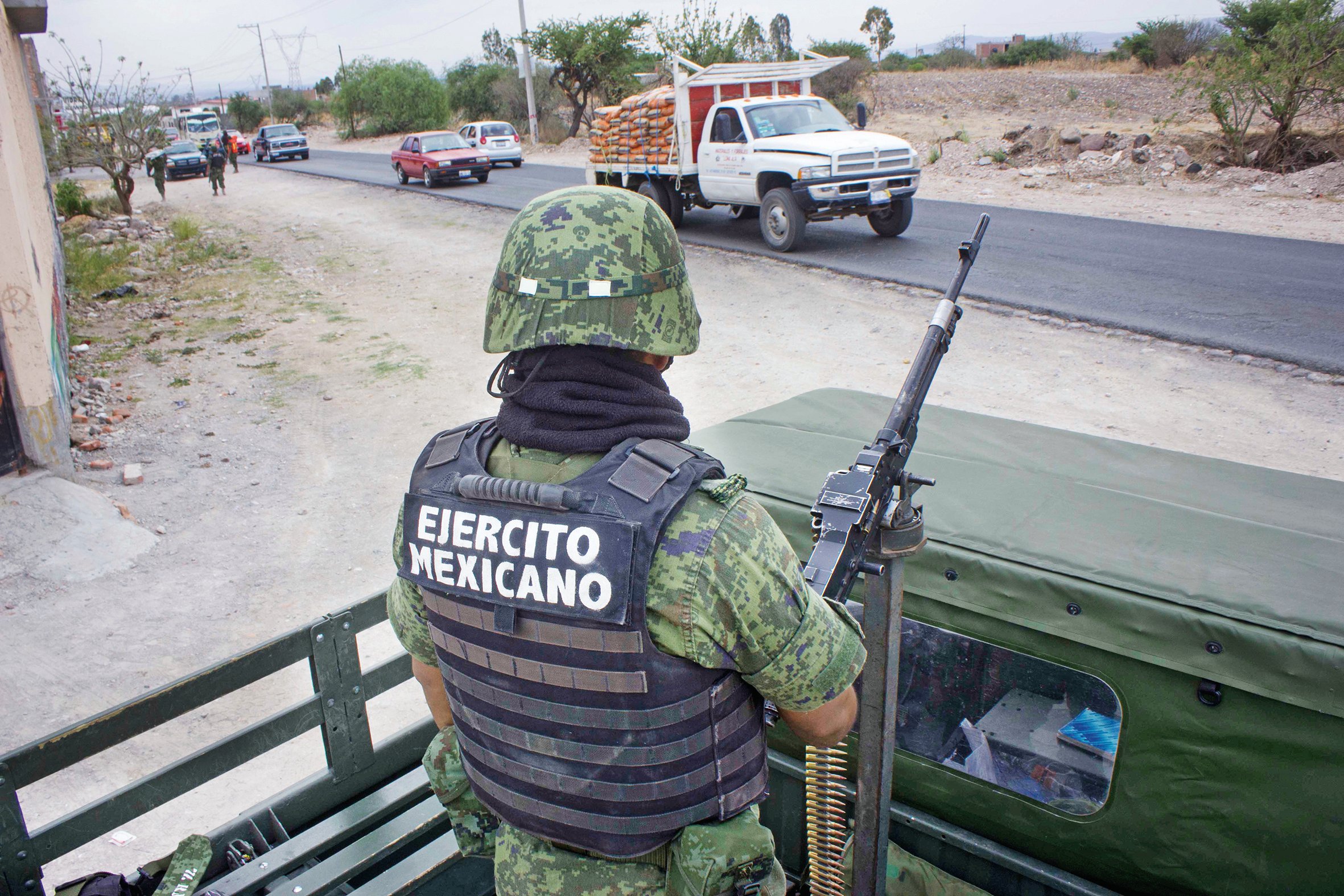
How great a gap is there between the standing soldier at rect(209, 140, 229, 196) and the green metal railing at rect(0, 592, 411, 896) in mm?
26648

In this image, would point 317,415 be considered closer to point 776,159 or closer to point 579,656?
point 776,159

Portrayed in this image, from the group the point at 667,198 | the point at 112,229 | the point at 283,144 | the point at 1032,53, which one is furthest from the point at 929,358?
the point at 1032,53

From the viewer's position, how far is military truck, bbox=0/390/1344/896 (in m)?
1.95

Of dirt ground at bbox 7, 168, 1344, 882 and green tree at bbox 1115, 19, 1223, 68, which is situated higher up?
green tree at bbox 1115, 19, 1223, 68

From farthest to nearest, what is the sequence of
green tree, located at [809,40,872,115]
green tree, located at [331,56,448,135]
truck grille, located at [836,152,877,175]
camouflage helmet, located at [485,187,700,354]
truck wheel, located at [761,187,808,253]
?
1. green tree, located at [331,56,448,135]
2. green tree, located at [809,40,872,115]
3. truck wheel, located at [761,187,808,253]
4. truck grille, located at [836,152,877,175]
5. camouflage helmet, located at [485,187,700,354]

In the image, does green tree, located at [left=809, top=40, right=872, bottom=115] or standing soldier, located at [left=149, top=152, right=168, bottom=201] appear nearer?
standing soldier, located at [left=149, top=152, right=168, bottom=201]

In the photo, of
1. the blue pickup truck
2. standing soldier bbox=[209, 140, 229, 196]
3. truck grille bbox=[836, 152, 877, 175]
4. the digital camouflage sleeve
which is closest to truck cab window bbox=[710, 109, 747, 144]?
truck grille bbox=[836, 152, 877, 175]

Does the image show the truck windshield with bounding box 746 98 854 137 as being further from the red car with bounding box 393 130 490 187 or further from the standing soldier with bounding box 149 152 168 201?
the standing soldier with bounding box 149 152 168 201

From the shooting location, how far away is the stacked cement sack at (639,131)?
584 inches

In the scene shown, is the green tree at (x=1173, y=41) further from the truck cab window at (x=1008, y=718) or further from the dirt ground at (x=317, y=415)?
the truck cab window at (x=1008, y=718)

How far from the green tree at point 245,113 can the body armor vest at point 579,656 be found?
238ft

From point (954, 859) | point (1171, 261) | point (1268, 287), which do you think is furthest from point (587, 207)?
point (1171, 261)

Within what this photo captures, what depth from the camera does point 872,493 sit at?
1.96 metres

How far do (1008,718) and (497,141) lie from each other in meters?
27.0
